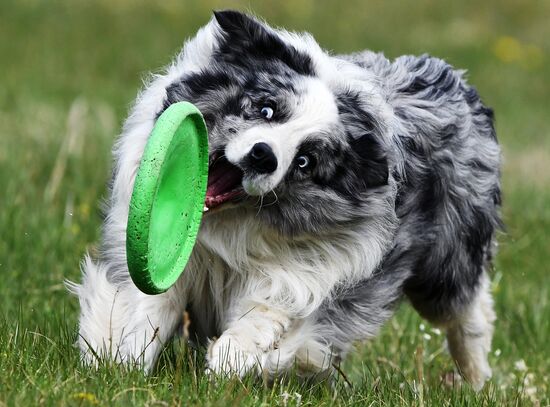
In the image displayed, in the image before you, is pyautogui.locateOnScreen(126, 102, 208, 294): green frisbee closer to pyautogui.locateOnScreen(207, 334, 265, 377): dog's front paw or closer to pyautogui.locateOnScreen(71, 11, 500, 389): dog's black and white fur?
pyautogui.locateOnScreen(71, 11, 500, 389): dog's black and white fur

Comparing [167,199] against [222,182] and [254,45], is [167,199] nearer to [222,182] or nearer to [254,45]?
[222,182]

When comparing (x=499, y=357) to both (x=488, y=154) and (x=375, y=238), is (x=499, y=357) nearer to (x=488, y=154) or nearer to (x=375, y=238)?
(x=488, y=154)

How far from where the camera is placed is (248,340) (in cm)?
445

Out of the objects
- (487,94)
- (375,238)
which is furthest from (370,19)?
(375,238)

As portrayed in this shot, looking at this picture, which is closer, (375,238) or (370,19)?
(375,238)

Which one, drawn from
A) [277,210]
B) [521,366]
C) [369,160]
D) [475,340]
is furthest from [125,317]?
[475,340]

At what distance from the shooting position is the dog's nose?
406 centimetres

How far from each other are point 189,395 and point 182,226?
74cm

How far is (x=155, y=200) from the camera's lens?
411 cm

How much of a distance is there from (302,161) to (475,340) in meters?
2.34

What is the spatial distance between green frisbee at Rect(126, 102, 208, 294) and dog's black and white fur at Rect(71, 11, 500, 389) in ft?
0.47

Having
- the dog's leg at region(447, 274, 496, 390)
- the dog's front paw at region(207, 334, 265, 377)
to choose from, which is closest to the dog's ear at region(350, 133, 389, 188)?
the dog's front paw at region(207, 334, 265, 377)

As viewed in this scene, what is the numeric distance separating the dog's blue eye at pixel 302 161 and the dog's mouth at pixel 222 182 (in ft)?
0.74

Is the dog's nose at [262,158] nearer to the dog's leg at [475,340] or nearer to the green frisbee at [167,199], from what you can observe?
the green frisbee at [167,199]
